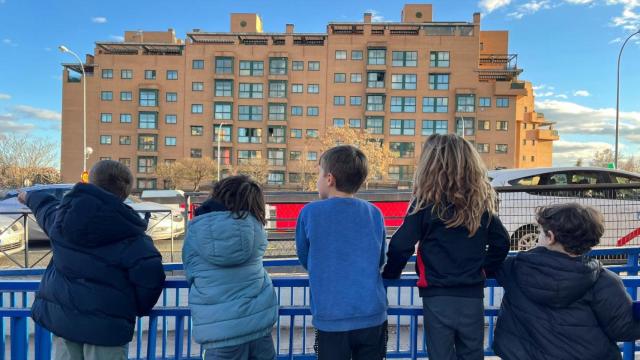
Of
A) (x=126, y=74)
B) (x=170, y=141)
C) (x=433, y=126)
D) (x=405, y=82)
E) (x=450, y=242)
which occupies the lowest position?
(x=450, y=242)

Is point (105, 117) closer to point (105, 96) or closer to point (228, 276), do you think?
point (105, 96)

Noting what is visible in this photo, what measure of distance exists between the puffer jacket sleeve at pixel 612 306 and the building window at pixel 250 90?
57.9 m

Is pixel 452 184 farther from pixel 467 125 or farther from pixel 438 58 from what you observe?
pixel 438 58

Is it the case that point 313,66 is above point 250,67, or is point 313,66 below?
above

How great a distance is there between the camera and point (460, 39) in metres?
56.6

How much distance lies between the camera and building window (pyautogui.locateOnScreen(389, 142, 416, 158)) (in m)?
56.8

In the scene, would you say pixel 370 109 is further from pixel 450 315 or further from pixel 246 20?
pixel 450 315

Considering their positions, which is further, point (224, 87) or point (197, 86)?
point (197, 86)

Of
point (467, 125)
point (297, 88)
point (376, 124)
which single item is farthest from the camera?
point (297, 88)

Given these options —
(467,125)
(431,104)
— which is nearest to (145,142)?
(431,104)

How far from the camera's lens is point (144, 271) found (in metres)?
2.13

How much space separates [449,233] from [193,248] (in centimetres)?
131

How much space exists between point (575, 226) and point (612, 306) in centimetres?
41

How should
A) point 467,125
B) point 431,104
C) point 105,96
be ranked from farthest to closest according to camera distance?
point 105,96, point 431,104, point 467,125
